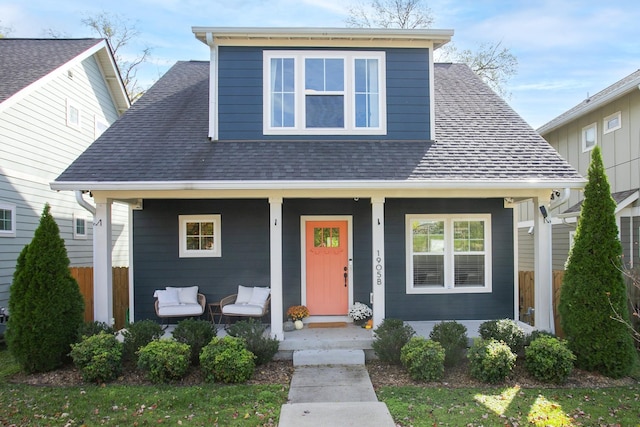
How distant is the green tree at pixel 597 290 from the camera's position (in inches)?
243

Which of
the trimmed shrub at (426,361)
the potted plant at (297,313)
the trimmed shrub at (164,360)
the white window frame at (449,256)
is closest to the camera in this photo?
the trimmed shrub at (164,360)

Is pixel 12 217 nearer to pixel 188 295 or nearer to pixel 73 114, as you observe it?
pixel 73 114

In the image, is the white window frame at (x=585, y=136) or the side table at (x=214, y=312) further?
the white window frame at (x=585, y=136)

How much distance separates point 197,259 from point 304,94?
3.69 metres

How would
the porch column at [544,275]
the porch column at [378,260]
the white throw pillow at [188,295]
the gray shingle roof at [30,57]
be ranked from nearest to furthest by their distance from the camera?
1. the porch column at [378,260]
2. the porch column at [544,275]
3. the white throw pillow at [188,295]
4. the gray shingle roof at [30,57]

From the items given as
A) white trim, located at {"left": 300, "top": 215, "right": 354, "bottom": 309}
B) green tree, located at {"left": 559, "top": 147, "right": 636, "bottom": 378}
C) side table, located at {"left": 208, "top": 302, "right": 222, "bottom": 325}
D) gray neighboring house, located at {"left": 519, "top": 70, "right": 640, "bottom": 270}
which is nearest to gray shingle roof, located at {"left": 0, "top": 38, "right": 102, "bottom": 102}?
side table, located at {"left": 208, "top": 302, "right": 222, "bottom": 325}

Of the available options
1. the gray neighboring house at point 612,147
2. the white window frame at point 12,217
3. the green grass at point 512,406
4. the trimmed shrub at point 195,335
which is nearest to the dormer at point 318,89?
the gray neighboring house at point 612,147

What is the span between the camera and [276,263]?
7055 mm

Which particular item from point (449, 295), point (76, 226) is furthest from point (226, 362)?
point (76, 226)

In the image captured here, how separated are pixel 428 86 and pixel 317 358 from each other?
5.19 m

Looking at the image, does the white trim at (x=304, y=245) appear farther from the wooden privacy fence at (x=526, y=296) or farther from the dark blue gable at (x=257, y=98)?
the wooden privacy fence at (x=526, y=296)

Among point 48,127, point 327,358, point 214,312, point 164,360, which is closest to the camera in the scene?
point 164,360

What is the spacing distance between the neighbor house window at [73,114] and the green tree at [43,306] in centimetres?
614

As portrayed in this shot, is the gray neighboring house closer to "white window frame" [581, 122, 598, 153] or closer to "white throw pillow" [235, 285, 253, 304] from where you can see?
Result: "white window frame" [581, 122, 598, 153]
